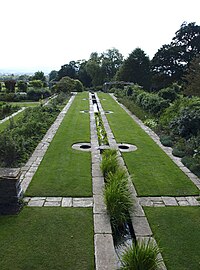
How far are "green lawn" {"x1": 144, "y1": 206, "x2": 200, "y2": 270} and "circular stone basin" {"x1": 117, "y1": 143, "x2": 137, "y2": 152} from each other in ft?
13.5

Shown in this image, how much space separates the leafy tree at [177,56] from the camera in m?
36.4

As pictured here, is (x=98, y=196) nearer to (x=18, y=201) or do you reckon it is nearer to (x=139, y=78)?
(x=18, y=201)

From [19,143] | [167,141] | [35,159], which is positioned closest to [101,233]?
[35,159]

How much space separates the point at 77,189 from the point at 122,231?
5.69 feet

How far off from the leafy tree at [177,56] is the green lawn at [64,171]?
2872 cm

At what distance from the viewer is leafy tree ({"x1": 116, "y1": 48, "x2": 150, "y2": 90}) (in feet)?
120

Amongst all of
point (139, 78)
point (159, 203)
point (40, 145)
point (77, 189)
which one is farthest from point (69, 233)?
point (139, 78)

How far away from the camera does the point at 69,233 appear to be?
4.32 metres

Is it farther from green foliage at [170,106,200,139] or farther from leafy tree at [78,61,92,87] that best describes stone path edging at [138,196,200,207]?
leafy tree at [78,61,92,87]

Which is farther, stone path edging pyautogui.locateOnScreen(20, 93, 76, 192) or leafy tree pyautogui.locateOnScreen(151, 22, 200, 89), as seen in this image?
leafy tree pyautogui.locateOnScreen(151, 22, 200, 89)

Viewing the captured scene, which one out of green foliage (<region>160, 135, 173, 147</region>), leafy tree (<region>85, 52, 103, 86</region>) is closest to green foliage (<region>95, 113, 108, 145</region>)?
green foliage (<region>160, 135, 173, 147</region>)

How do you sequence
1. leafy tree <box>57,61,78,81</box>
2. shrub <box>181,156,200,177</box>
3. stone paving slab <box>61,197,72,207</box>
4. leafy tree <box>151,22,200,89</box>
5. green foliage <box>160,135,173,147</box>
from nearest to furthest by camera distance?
stone paving slab <box>61,197,72,207</box> → shrub <box>181,156,200,177</box> → green foliage <box>160,135,173,147</box> → leafy tree <box>151,22,200,89</box> → leafy tree <box>57,61,78,81</box>

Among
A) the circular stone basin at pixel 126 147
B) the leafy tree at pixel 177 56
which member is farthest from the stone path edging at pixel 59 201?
the leafy tree at pixel 177 56

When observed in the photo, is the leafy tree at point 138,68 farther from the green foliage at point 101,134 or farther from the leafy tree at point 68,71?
the green foliage at point 101,134
